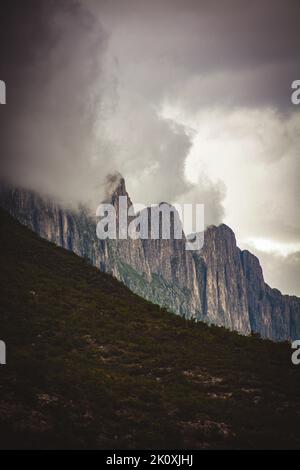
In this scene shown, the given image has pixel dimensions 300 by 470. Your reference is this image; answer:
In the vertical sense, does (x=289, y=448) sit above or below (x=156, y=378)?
below

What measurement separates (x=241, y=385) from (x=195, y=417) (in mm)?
7731

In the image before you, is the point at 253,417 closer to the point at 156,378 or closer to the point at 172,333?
the point at 156,378

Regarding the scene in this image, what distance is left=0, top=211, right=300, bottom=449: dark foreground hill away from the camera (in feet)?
126

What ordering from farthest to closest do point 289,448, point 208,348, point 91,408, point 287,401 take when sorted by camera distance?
point 208,348
point 287,401
point 91,408
point 289,448

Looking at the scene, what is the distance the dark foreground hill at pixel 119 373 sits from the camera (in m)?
38.3

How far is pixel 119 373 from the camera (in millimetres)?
48594

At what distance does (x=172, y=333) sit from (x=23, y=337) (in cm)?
1534

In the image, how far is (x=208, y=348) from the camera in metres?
56.5

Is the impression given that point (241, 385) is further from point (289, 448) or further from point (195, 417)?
point (289, 448)
